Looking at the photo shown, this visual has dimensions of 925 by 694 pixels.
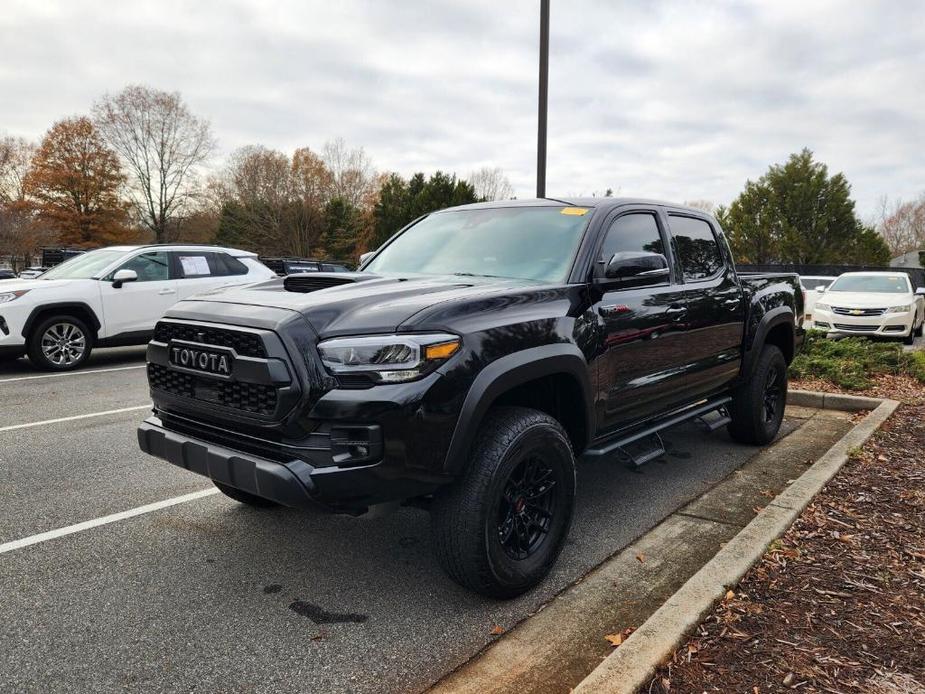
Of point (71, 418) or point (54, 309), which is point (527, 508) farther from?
point (54, 309)

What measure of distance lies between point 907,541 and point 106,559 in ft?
13.6

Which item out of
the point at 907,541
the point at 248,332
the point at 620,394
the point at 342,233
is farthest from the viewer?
the point at 342,233

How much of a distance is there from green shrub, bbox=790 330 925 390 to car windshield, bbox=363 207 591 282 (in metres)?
5.42

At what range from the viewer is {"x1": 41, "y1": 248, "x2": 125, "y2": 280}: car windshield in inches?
377

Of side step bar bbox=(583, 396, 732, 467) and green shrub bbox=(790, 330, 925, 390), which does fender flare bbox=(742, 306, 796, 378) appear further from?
green shrub bbox=(790, 330, 925, 390)

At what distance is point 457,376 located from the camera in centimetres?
272

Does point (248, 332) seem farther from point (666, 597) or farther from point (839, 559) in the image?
point (839, 559)

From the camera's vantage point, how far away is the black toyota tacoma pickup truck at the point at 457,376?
8.64 feet

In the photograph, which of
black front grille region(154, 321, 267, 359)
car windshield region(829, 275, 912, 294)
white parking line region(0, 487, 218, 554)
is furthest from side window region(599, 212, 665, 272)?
car windshield region(829, 275, 912, 294)

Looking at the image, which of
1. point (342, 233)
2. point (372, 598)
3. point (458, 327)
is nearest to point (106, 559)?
point (372, 598)

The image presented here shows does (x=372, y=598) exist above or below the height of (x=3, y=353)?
below

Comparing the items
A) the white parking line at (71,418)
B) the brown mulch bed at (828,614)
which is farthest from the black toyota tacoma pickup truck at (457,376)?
the white parking line at (71,418)

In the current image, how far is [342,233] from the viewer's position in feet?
151

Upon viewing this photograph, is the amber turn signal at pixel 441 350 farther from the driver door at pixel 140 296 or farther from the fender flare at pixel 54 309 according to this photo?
the fender flare at pixel 54 309
